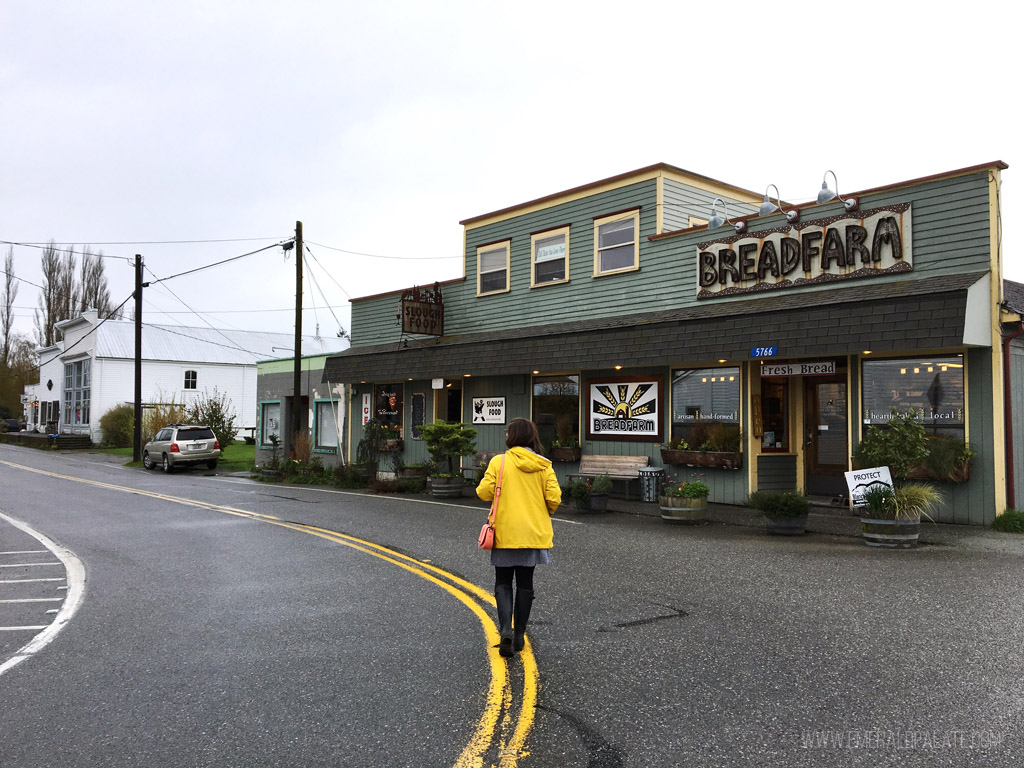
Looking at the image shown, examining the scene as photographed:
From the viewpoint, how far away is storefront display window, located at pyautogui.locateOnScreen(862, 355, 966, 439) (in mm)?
12445

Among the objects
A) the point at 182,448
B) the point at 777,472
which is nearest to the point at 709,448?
the point at 777,472

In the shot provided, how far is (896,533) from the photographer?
1072 cm

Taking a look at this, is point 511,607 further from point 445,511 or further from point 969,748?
point 445,511

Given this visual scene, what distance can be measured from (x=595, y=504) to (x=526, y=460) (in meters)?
9.26

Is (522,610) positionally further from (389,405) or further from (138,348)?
(138,348)

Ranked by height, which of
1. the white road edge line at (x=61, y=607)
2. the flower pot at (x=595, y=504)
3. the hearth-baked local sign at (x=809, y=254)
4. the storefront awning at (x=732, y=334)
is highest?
the hearth-baked local sign at (x=809, y=254)

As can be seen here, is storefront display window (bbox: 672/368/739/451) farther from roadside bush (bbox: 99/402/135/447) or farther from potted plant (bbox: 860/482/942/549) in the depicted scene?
roadside bush (bbox: 99/402/135/447)

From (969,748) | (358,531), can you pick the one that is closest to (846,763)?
(969,748)

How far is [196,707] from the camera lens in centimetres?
495

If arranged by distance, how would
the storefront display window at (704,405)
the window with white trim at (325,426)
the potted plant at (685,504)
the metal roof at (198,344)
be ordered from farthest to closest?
the metal roof at (198,344)
the window with white trim at (325,426)
the storefront display window at (704,405)
the potted plant at (685,504)

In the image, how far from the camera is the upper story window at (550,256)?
19562 millimetres

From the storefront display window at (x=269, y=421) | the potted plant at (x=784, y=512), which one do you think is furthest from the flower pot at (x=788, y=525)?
the storefront display window at (x=269, y=421)

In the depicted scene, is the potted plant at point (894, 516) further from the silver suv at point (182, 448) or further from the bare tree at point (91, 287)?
the bare tree at point (91, 287)

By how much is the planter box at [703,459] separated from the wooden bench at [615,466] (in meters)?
0.60
